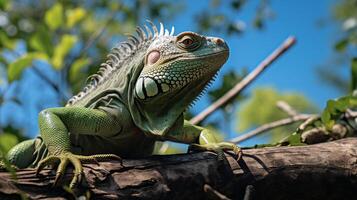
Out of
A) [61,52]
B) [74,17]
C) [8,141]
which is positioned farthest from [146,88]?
[74,17]

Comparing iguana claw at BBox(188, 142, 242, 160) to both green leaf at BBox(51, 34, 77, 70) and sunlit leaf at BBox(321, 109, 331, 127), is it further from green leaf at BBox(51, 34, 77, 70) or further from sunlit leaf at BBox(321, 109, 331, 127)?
green leaf at BBox(51, 34, 77, 70)

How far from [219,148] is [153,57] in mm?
982

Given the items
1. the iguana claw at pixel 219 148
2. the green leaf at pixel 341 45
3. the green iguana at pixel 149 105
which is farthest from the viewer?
the green leaf at pixel 341 45

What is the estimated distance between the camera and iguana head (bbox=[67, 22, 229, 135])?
14.0 ft

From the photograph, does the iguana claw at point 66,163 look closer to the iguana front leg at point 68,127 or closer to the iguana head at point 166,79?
the iguana front leg at point 68,127

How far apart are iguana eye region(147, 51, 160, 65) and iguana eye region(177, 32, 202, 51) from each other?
0.63 ft

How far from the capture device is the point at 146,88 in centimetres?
427

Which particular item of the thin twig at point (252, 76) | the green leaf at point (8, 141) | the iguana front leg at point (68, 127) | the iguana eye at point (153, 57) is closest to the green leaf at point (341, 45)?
the thin twig at point (252, 76)

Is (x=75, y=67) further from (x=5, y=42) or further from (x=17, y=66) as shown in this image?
(x=17, y=66)

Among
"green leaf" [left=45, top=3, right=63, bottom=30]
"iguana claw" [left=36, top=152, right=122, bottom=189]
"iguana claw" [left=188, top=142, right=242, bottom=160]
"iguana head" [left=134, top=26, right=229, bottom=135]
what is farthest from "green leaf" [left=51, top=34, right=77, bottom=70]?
"iguana claw" [left=36, top=152, right=122, bottom=189]

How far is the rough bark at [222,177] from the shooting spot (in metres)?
3.27

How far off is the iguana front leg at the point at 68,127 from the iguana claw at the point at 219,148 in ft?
2.09

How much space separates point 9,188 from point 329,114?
279cm

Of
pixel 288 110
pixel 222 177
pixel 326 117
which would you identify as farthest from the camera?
pixel 288 110
